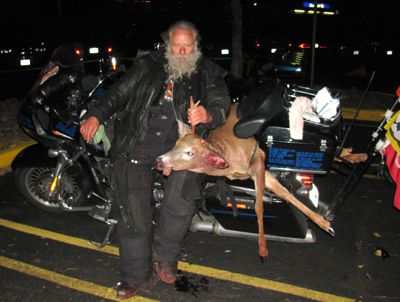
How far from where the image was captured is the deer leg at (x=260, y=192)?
11.0ft

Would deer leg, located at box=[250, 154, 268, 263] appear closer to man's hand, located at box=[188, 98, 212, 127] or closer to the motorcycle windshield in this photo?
man's hand, located at box=[188, 98, 212, 127]

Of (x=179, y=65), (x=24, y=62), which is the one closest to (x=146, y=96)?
(x=179, y=65)

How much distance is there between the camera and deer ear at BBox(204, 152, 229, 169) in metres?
3.06

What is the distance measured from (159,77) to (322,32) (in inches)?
667

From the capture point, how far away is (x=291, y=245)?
Result: 412 cm

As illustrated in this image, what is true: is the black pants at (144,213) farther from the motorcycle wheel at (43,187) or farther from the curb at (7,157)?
the curb at (7,157)

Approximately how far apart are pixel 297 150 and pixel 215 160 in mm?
790

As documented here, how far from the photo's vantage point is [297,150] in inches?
136

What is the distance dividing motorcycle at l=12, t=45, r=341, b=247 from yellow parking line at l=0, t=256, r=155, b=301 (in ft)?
1.28

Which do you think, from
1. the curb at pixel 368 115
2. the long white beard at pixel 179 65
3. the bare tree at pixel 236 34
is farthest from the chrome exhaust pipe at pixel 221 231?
the bare tree at pixel 236 34

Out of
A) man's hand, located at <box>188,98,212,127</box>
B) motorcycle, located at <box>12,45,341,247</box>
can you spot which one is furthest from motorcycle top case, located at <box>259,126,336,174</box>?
man's hand, located at <box>188,98,212,127</box>

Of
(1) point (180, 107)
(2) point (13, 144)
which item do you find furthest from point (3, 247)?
(2) point (13, 144)

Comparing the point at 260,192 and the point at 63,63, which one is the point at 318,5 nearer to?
the point at 63,63

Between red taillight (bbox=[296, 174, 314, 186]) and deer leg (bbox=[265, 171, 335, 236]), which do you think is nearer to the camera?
deer leg (bbox=[265, 171, 335, 236])
